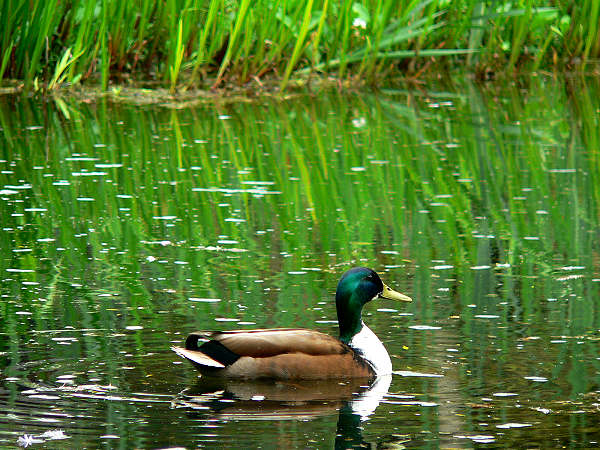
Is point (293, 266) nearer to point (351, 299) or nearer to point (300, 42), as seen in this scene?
point (351, 299)

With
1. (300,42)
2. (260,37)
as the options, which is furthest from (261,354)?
(260,37)

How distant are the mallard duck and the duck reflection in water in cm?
4

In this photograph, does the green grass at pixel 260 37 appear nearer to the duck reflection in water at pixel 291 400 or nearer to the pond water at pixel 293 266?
the pond water at pixel 293 266

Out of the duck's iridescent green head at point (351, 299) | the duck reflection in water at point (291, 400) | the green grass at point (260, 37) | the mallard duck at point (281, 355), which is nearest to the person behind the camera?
the duck reflection in water at point (291, 400)

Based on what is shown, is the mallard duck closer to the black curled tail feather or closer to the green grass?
the black curled tail feather

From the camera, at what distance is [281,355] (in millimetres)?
5641

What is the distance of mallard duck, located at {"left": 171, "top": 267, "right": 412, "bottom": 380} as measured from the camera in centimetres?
560

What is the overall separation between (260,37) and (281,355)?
9.67 meters

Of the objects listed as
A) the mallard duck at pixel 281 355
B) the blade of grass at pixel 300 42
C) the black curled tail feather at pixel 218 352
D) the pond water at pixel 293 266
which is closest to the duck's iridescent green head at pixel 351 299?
the mallard duck at pixel 281 355

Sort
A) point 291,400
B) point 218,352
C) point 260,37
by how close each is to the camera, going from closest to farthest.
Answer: point 291,400
point 218,352
point 260,37

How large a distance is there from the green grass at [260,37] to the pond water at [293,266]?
2.38 ft

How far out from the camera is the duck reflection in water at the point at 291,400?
511 cm

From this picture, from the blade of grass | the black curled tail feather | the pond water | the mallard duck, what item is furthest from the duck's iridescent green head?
the blade of grass

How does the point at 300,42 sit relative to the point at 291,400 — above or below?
above
